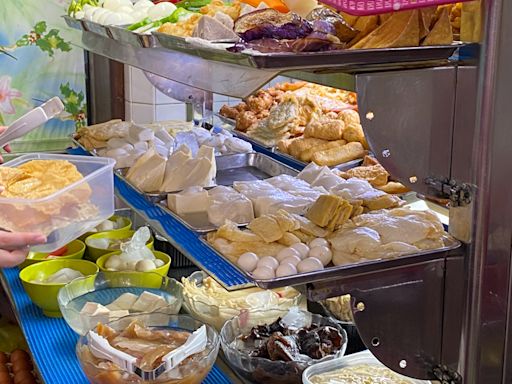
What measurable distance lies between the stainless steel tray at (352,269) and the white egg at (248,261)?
0.05ft

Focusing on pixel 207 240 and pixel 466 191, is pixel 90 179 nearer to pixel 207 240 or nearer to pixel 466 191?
pixel 207 240

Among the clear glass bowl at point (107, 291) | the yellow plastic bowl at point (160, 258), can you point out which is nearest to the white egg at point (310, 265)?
the clear glass bowl at point (107, 291)

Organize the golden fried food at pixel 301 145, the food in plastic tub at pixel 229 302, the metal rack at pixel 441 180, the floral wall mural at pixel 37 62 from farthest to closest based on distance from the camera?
the floral wall mural at pixel 37 62
the golden fried food at pixel 301 145
the food in plastic tub at pixel 229 302
the metal rack at pixel 441 180

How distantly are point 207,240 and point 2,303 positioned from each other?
1.86m

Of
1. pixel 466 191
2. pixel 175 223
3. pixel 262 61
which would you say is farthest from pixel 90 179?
pixel 466 191

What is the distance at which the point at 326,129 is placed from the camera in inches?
111

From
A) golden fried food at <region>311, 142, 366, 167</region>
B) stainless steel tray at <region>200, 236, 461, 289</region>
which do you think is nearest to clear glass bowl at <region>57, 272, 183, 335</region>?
golden fried food at <region>311, 142, 366, 167</region>

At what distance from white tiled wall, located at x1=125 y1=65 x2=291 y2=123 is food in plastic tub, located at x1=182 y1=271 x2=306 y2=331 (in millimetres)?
1829

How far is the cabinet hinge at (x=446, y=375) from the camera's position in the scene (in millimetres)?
1585

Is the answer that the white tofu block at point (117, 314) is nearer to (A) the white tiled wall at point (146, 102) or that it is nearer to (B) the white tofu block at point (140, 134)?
(B) the white tofu block at point (140, 134)

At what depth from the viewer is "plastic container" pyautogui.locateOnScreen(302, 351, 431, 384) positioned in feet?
6.04

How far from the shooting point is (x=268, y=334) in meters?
2.11

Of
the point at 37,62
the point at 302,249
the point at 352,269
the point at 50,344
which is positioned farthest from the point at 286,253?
the point at 37,62

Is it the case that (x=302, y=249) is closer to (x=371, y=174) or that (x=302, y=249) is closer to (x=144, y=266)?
(x=371, y=174)
